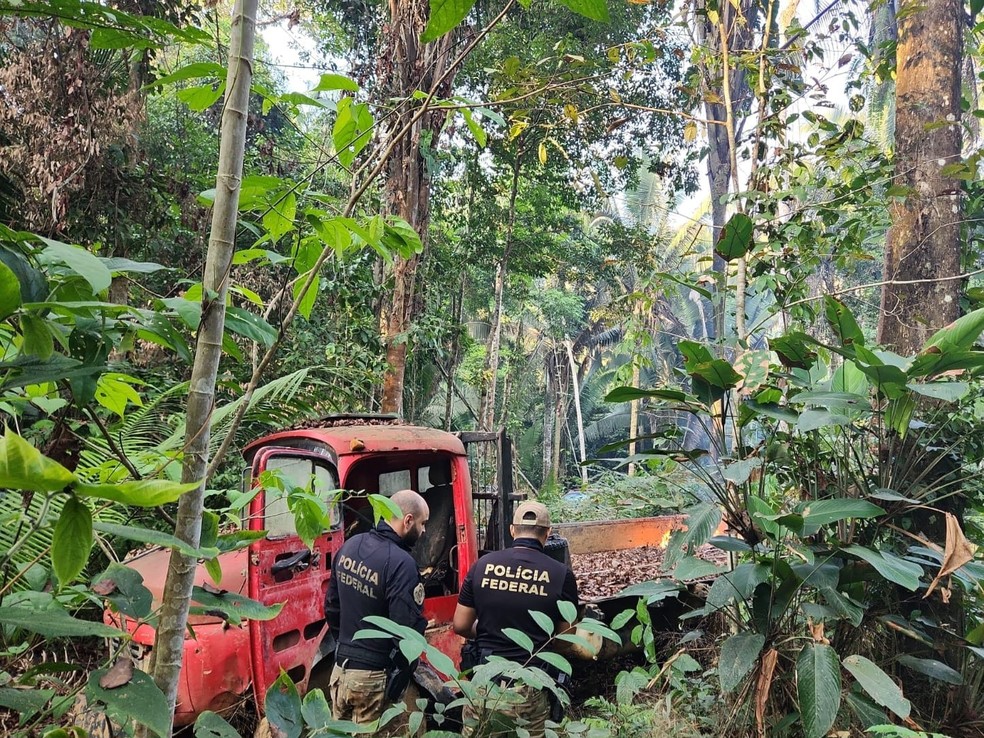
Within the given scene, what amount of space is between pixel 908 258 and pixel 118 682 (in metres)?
5.01

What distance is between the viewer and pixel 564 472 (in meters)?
26.5

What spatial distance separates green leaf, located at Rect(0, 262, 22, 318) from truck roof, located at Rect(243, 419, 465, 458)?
3782 mm

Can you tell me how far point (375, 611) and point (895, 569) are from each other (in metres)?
2.30

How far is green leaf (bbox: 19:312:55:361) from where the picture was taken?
0.83 meters

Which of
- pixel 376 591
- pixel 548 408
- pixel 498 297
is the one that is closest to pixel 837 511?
pixel 376 591

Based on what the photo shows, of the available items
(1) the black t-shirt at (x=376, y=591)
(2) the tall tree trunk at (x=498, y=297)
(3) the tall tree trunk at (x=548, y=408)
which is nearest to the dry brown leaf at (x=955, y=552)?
(1) the black t-shirt at (x=376, y=591)

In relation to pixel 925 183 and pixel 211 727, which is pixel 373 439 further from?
pixel 925 183

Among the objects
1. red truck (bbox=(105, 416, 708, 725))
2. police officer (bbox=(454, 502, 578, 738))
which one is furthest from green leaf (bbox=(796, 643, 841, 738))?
red truck (bbox=(105, 416, 708, 725))

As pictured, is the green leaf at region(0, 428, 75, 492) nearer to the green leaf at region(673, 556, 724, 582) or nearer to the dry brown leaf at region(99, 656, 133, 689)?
the dry brown leaf at region(99, 656, 133, 689)

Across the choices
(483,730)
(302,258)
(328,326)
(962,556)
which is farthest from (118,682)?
(328,326)

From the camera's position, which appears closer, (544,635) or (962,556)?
(962,556)

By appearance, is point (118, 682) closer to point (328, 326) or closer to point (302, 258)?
point (302, 258)

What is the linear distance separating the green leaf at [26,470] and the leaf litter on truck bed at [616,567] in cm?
601

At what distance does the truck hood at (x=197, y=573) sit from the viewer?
12.7ft
